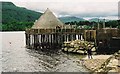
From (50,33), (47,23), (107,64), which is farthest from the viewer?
(47,23)

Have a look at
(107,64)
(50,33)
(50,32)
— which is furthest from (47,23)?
(107,64)

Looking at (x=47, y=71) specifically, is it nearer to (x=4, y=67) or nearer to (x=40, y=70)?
(x=40, y=70)

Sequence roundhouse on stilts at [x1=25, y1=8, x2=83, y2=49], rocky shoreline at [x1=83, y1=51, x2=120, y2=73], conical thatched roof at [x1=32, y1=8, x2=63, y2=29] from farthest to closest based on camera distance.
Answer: conical thatched roof at [x1=32, y1=8, x2=63, y2=29]
roundhouse on stilts at [x1=25, y1=8, x2=83, y2=49]
rocky shoreline at [x1=83, y1=51, x2=120, y2=73]

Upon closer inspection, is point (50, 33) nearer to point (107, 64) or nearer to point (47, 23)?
point (47, 23)

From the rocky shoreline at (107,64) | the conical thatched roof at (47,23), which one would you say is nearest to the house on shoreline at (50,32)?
the conical thatched roof at (47,23)

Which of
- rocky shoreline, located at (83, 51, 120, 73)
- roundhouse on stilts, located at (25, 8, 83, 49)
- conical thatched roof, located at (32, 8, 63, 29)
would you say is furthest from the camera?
conical thatched roof, located at (32, 8, 63, 29)

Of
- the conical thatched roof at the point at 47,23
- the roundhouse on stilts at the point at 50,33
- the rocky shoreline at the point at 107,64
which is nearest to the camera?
the rocky shoreline at the point at 107,64

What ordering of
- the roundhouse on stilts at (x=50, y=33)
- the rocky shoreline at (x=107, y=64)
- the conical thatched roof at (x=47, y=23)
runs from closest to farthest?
the rocky shoreline at (x=107, y=64)
the roundhouse on stilts at (x=50, y=33)
the conical thatched roof at (x=47, y=23)

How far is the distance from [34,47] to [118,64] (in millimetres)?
35958

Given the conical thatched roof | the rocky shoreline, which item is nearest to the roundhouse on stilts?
the conical thatched roof

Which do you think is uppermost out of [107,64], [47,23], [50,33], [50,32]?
[47,23]

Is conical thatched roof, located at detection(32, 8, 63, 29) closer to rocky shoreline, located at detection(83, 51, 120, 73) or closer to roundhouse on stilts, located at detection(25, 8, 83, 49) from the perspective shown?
roundhouse on stilts, located at detection(25, 8, 83, 49)

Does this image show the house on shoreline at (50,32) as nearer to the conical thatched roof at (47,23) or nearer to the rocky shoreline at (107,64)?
the conical thatched roof at (47,23)

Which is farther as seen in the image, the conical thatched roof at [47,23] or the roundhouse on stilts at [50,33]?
the conical thatched roof at [47,23]
